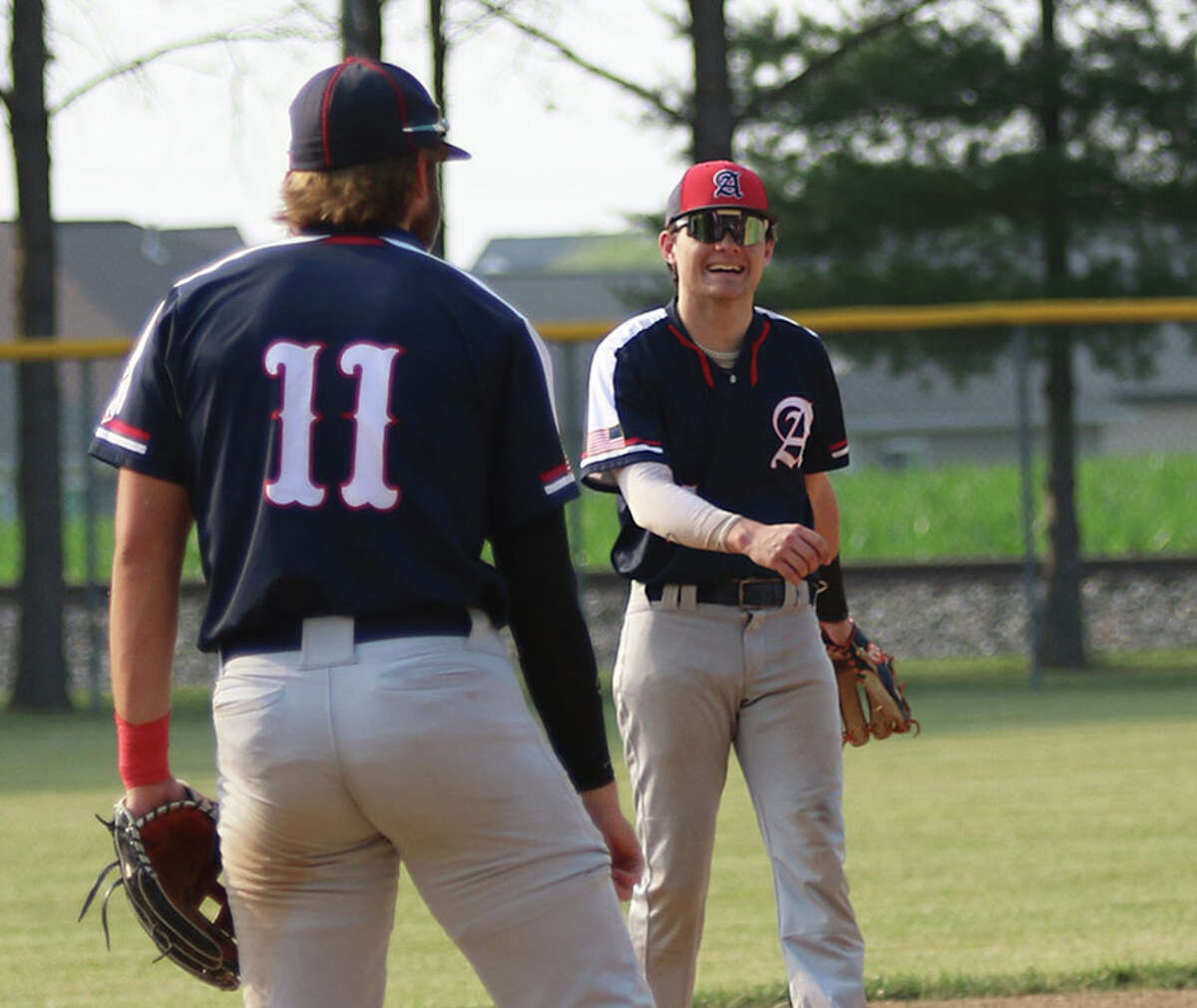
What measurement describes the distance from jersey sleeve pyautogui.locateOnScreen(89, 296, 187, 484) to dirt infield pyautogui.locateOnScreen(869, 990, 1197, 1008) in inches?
120

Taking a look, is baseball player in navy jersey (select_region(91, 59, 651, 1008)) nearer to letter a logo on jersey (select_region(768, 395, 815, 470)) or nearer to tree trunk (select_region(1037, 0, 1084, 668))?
letter a logo on jersey (select_region(768, 395, 815, 470))

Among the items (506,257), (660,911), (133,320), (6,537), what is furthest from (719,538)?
(506,257)

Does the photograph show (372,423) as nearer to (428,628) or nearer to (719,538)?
(428,628)

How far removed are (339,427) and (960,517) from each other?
1794cm

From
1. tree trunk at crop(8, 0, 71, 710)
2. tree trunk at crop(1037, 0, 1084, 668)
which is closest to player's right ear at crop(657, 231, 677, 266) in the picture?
tree trunk at crop(8, 0, 71, 710)

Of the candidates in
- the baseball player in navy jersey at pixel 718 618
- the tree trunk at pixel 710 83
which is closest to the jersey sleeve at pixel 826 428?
the baseball player in navy jersey at pixel 718 618

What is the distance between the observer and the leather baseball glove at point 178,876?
8.82 feet

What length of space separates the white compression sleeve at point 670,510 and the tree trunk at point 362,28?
10.7 meters

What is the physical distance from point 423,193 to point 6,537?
20039 mm

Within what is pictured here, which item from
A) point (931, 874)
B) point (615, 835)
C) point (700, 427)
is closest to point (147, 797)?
point (615, 835)

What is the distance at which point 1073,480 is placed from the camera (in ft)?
50.1

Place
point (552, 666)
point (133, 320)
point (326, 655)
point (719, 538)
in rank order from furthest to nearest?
point (133, 320), point (719, 538), point (552, 666), point (326, 655)

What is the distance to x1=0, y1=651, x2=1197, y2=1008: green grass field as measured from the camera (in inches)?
211

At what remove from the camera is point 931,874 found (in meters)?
6.82
